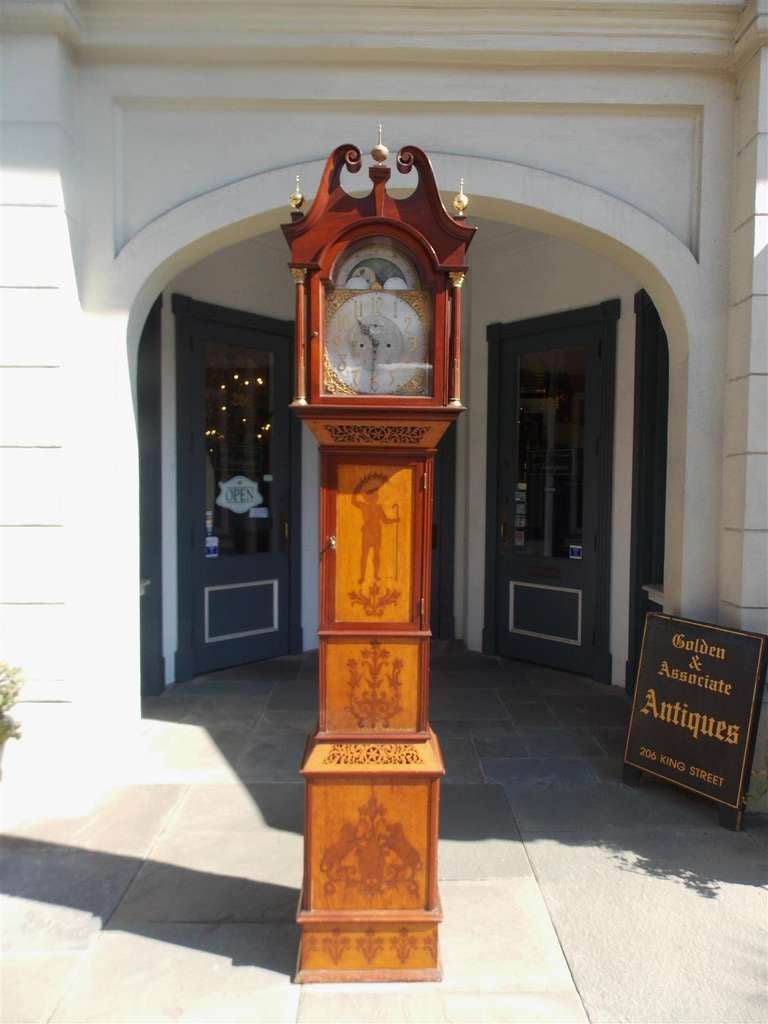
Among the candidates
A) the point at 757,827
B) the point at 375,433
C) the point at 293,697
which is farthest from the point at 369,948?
the point at 293,697

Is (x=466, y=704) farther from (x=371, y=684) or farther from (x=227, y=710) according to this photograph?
(x=371, y=684)


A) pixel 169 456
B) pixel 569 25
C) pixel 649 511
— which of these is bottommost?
pixel 649 511

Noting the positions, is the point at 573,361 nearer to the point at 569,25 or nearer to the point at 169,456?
the point at 569,25

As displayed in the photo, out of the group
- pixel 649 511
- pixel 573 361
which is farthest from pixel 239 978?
pixel 573 361

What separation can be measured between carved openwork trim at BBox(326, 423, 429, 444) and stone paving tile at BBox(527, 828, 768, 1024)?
2075 mm

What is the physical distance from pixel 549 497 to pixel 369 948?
4.43 m

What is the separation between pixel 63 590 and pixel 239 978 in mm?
2096


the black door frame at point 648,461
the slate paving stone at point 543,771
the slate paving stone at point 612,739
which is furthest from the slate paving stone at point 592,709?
the slate paving stone at point 543,771

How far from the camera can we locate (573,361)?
600cm

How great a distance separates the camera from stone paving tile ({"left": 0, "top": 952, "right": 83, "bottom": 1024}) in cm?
230

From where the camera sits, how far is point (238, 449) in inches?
242

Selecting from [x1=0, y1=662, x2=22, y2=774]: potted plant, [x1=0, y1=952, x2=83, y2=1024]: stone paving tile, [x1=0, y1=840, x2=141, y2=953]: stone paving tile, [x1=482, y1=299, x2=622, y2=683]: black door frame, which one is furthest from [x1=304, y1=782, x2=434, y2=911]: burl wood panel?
[x1=482, y1=299, x2=622, y2=683]: black door frame

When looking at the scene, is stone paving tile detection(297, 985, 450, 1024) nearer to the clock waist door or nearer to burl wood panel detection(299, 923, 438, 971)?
burl wood panel detection(299, 923, 438, 971)

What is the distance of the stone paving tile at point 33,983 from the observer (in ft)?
7.54
